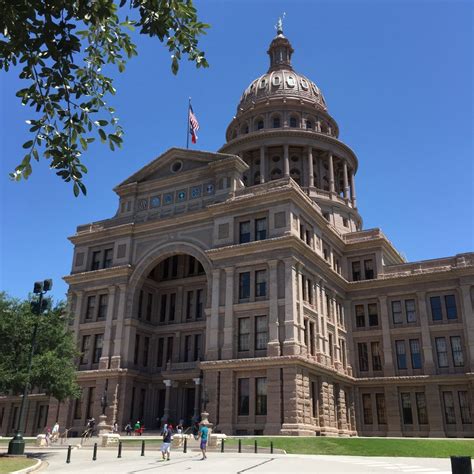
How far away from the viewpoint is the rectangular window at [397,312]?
54463 millimetres

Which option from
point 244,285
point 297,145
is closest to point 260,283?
point 244,285

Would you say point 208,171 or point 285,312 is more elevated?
point 208,171

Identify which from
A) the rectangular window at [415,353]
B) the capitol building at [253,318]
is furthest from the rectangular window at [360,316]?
the rectangular window at [415,353]

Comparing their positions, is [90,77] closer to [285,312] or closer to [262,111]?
[285,312]

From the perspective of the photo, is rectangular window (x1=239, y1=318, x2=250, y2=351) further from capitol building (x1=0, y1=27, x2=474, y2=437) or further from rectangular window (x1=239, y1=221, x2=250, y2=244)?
rectangular window (x1=239, y1=221, x2=250, y2=244)

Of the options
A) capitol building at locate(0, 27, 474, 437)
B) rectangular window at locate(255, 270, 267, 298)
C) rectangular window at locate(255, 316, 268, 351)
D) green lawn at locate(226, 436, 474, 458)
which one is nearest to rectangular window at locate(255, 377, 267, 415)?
capitol building at locate(0, 27, 474, 437)

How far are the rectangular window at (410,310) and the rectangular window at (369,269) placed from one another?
485 cm

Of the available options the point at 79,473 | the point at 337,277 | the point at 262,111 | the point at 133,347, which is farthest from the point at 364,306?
the point at 79,473

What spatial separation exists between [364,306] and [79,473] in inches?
1669

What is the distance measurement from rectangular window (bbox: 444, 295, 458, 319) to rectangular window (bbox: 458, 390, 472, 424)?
7438 mm

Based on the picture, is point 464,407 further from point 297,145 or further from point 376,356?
point 297,145

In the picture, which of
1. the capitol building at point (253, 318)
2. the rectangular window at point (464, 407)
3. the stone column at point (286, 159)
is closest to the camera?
the capitol building at point (253, 318)

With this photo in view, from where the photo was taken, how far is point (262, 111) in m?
78.2

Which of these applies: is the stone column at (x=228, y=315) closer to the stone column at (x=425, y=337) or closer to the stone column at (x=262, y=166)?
the stone column at (x=425, y=337)
